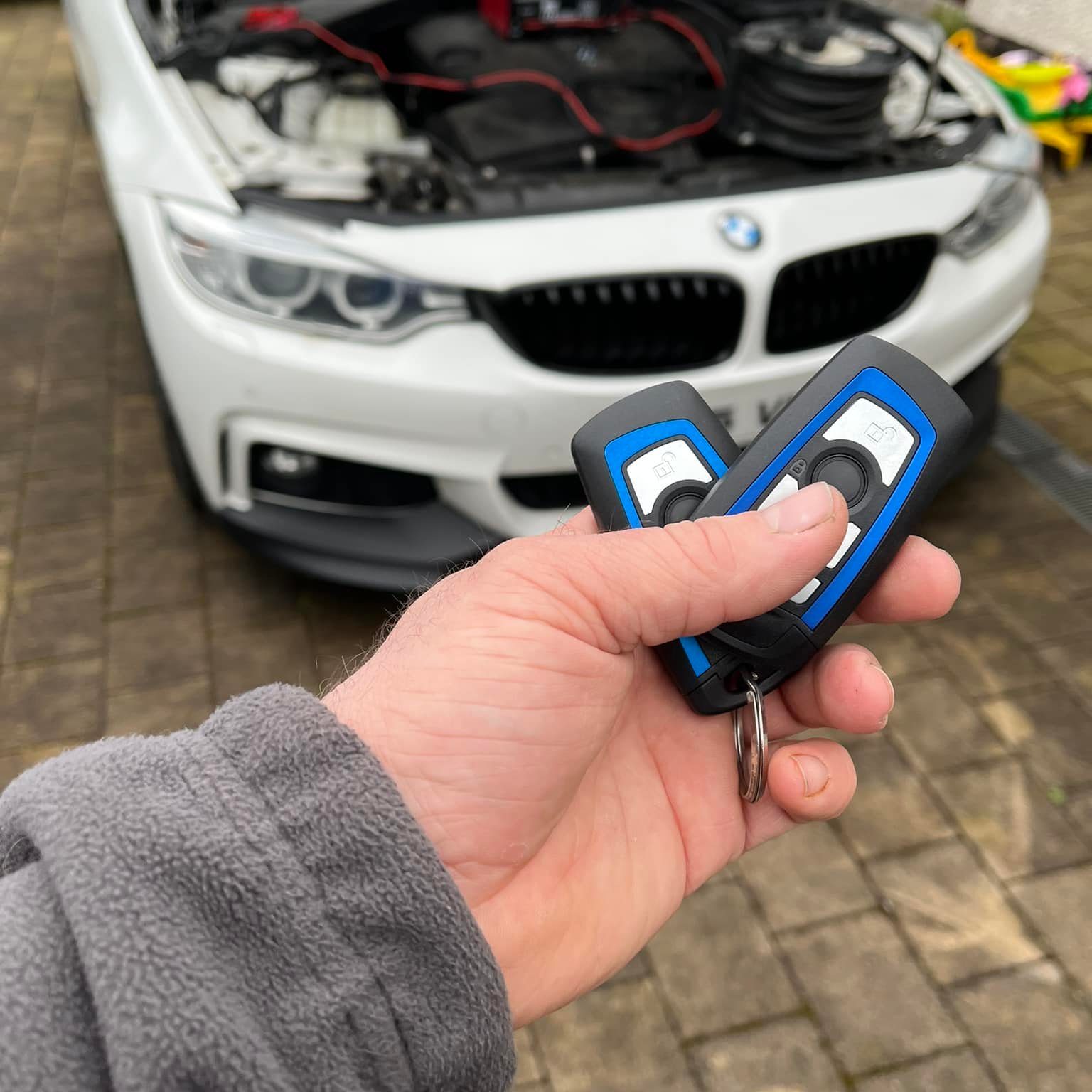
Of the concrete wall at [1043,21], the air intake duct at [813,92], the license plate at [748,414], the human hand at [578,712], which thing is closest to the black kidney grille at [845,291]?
the license plate at [748,414]

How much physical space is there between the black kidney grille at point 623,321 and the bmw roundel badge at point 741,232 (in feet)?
0.27

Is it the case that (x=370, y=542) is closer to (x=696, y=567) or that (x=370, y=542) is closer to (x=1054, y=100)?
(x=696, y=567)

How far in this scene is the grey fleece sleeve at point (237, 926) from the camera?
0.69 m

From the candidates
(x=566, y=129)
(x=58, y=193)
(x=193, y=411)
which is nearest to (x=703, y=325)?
(x=566, y=129)

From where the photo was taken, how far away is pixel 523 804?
108cm

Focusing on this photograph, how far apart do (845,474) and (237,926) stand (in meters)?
0.80

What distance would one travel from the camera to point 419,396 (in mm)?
1909

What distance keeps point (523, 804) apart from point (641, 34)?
2363mm

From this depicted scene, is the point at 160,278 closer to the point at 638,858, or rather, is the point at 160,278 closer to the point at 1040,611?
the point at 638,858

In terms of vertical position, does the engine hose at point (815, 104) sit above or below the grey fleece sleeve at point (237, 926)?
above

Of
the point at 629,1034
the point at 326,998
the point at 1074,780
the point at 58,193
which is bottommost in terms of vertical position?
the point at 58,193

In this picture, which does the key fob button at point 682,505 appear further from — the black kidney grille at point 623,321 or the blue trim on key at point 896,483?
the black kidney grille at point 623,321

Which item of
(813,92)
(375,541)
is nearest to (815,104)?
(813,92)

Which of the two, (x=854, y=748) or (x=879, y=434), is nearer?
(x=879, y=434)
